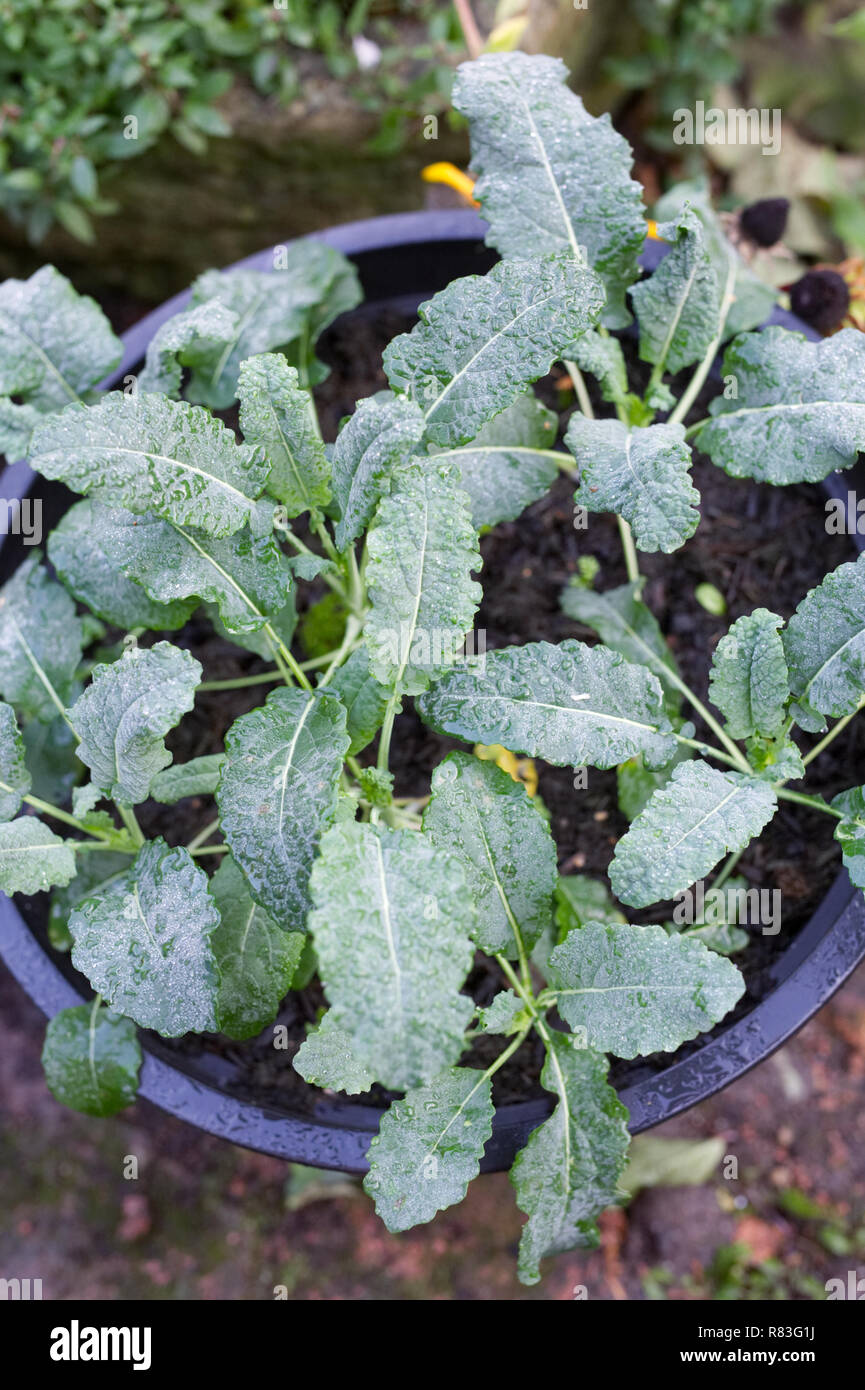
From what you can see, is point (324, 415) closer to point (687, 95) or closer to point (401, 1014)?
point (401, 1014)

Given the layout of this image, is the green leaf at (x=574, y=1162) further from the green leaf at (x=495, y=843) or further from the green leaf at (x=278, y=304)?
the green leaf at (x=278, y=304)

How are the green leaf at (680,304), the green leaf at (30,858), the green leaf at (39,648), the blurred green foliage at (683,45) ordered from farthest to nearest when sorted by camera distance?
1. the blurred green foliage at (683,45)
2. the green leaf at (39,648)
3. the green leaf at (680,304)
4. the green leaf at (30,858)

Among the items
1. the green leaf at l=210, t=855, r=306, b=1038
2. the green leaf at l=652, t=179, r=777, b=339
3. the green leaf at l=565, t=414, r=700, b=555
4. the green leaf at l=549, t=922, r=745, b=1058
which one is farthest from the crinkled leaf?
the green leaf at l=652, t=179, r=777, b=339

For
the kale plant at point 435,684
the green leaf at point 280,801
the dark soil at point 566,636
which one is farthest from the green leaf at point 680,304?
the green leaf at point 280,801

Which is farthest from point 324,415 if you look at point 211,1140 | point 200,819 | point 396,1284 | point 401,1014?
point 396,1284

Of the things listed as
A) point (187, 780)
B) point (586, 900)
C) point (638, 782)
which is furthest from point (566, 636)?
point (187, 780)

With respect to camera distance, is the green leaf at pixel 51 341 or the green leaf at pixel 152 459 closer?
the green leaf at pixel 152 459

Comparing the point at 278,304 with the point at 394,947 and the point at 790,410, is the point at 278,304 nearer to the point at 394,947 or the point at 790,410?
the point at 790,410
